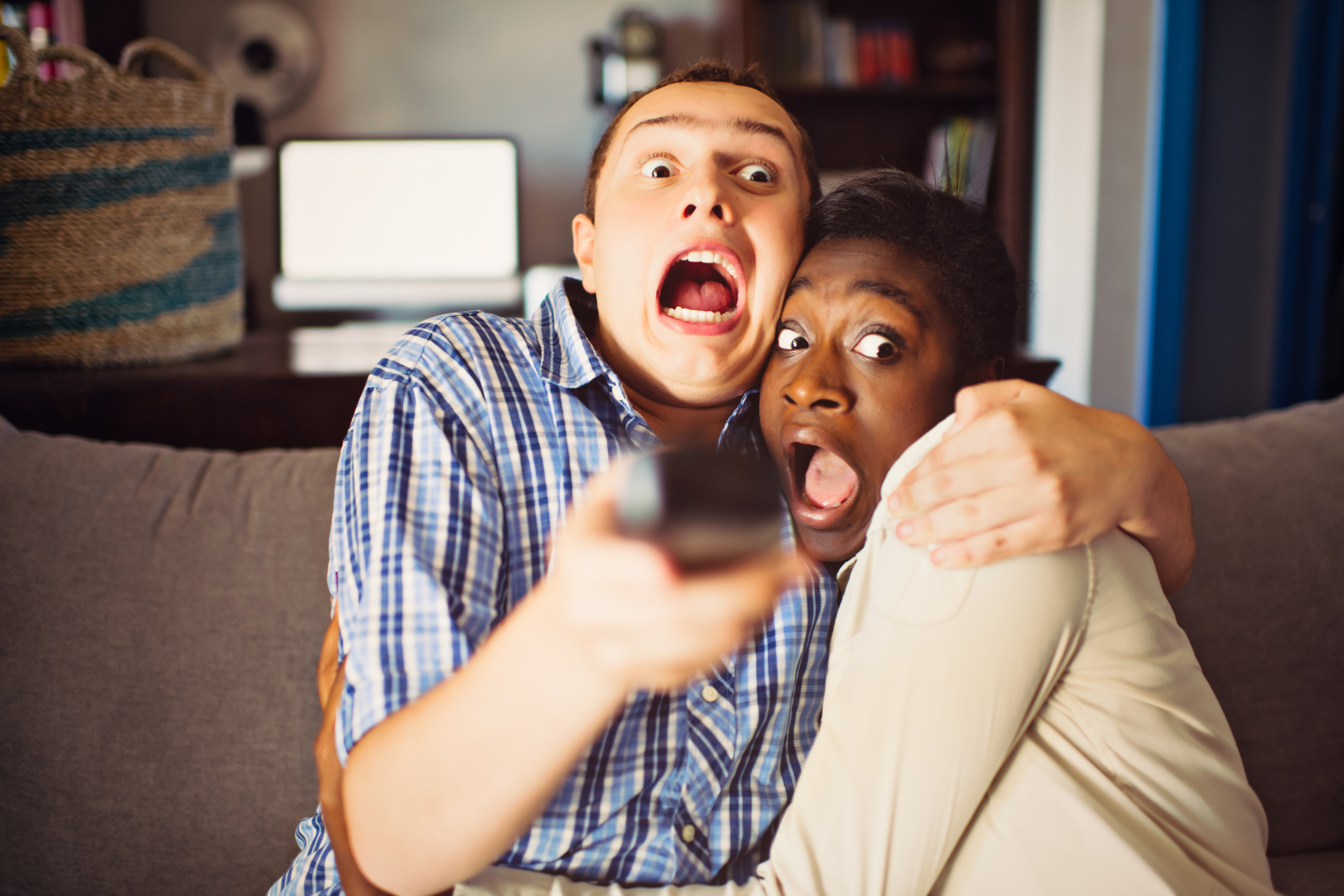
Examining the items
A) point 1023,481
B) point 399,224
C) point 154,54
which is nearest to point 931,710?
point 1023,481

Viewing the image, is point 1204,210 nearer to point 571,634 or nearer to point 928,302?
point 928,302

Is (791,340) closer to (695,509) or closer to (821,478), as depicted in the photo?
(821,478)

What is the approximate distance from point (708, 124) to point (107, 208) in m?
0.88

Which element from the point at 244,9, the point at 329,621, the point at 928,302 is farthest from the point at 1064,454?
the point at 244,9

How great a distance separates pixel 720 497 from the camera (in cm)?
42

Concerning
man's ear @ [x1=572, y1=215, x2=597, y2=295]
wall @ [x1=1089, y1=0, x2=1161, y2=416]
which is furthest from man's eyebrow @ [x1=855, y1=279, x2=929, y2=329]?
wall @ [x1=1089, y1=0, x2=1161, y2=416]

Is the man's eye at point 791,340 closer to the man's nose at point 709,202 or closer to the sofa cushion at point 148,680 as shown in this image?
the man's nose at point 709,202

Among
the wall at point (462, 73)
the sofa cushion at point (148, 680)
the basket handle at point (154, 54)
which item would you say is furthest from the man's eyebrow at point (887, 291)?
the wall at point (462, 73)

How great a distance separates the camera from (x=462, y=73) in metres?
3.49

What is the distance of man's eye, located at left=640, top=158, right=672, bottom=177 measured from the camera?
0.97m

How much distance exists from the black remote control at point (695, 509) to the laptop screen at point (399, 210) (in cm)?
276

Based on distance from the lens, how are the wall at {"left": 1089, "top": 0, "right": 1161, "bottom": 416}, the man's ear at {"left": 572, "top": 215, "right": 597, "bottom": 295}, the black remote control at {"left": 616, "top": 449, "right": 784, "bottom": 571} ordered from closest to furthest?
the black remote control at {"left": 616, "top": 449, "right": 784, "bottom": 571}, the man's ear at {"left": 572, "top": 215, "right": 597, "bottom": 295}, the wall at {"left": 1089, "top": 0, "right": 1161, "bottom": 416}

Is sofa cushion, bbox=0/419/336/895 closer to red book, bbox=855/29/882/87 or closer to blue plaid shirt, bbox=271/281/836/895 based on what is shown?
blue plaid shirt, bbox=271/281/836/895

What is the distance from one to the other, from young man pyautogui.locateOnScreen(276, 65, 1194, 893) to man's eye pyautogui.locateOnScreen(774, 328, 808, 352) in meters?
0.01
